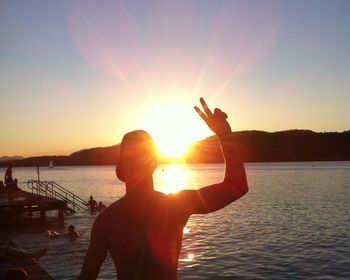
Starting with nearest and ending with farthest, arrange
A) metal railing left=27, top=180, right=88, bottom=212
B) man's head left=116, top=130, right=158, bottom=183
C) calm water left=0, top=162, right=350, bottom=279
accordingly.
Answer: man's head left=116, top=130, right=158, bottom=183, calm water left=0, top=162, right=350, bottom=279, metal railing left=27, top=180, right=88, bottom=212

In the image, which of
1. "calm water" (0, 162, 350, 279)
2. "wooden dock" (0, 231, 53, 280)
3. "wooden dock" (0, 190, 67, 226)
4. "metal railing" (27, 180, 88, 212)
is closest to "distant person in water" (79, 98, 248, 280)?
"wooden dock" (0, 231, 53, 280)

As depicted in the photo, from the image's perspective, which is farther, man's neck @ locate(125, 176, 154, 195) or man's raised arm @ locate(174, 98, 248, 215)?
man's neck @ locate(125, 176, 154, 195)

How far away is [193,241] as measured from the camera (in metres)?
34.1

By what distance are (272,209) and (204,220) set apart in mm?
13484

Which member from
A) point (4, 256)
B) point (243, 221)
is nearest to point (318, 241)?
point (243, 221)

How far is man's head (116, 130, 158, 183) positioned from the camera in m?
2.84

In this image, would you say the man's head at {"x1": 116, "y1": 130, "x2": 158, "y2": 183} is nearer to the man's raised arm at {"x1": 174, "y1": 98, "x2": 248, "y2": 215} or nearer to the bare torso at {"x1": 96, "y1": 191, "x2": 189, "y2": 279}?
the bare torso at {"x1": 96, "y1": 191, "x2": 189, "y2": 279}

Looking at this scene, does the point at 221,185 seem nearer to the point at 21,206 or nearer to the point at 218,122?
the point at 218,122

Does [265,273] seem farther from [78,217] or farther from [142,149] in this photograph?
[78,217]

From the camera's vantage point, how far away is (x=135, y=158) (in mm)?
2889

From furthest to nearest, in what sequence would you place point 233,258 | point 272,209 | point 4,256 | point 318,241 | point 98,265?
point 272,209 → point 318,241 → point 233,258 → point 4,256 → point 98,265

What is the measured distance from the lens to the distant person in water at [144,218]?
8.72ft

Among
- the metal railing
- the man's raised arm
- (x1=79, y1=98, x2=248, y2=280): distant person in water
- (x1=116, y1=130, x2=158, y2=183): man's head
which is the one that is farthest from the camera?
the metal railing

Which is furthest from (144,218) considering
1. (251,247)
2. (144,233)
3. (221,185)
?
(251,247)
